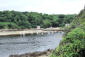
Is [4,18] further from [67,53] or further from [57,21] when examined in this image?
[67,53]

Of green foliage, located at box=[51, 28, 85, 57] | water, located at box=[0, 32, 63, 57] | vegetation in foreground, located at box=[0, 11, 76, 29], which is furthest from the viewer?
vegetation in foreground, located at box=[0, 11, 76, 29]

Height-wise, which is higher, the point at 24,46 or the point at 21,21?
the point at 24,46

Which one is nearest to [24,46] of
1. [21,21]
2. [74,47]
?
[74,47]

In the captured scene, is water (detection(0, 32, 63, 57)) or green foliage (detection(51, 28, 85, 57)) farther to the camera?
water (detection(0, 32, 63, 57))

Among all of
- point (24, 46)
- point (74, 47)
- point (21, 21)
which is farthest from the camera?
point (21, 21)

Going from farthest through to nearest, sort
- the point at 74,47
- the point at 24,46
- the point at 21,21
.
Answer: the point at 21,21 < the point at 24,46 < the point at 74,47

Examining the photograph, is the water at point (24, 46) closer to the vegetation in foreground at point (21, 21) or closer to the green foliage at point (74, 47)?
the green foliage at point (74, 47)

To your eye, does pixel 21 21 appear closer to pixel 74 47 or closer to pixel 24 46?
pixel 24 46

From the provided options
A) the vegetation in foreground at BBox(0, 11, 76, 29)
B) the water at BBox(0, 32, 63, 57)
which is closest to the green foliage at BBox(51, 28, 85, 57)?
the water at BBox(0, 32, 63, 57)

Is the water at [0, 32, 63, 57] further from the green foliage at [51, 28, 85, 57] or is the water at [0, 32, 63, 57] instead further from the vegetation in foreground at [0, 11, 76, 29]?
the vegetation in foreground at [0, 11, 76, 29]

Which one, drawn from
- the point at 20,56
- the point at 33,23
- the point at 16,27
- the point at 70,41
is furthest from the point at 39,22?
the point at 70,41

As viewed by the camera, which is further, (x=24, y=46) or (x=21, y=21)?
(x=21, y=21)

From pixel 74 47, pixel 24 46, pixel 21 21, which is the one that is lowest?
pixel 21 21

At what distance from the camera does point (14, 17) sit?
140 m
